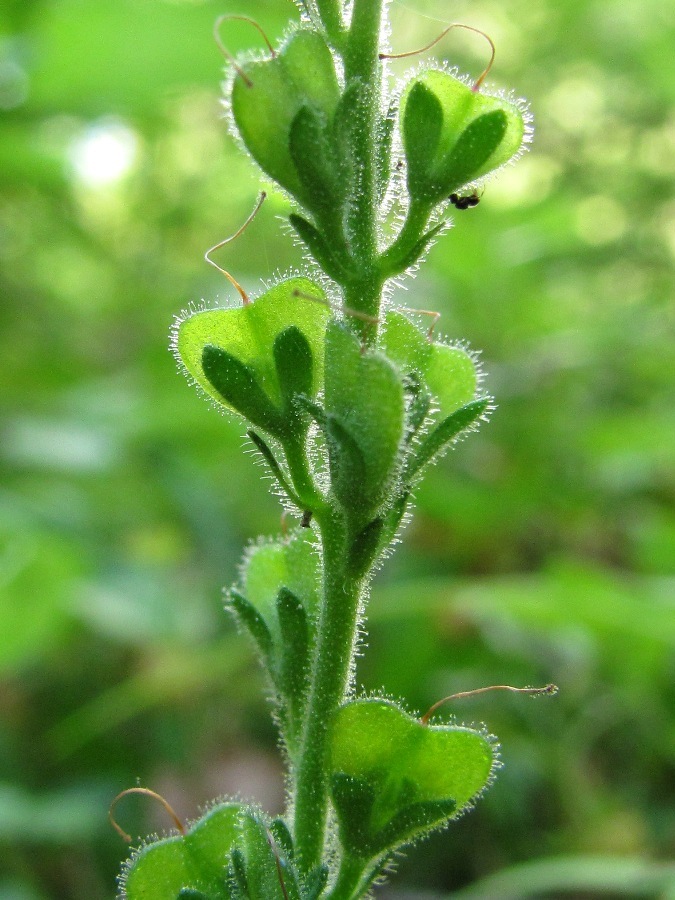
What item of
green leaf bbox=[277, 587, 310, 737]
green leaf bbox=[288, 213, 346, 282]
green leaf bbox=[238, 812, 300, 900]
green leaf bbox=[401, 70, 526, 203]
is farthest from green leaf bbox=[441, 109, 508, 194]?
green leaf bbox=[238, 812, 300, 900]

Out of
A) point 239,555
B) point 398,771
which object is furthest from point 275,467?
point 239,555

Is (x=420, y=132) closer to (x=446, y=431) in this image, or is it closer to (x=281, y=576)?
(x=446, y=431)

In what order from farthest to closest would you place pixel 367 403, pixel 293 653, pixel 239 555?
pixel 239 555 → pixel 293 653 → pixel 367 403

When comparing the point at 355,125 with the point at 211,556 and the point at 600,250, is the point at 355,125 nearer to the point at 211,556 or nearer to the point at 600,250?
the point at 211,556

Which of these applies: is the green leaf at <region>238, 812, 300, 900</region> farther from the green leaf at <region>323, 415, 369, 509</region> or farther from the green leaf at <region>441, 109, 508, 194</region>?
the green leaf at <region>441, 109, 508, 194</region>

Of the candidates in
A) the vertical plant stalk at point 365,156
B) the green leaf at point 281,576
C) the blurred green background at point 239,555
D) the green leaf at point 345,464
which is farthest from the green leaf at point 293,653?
the blurred green background at point 239,555

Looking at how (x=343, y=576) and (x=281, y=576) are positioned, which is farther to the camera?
(x=281, y=576)

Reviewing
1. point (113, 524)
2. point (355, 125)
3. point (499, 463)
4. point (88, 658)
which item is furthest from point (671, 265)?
point (355, 125)

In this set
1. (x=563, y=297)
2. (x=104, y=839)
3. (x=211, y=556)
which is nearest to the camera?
(x=104, y=839)
